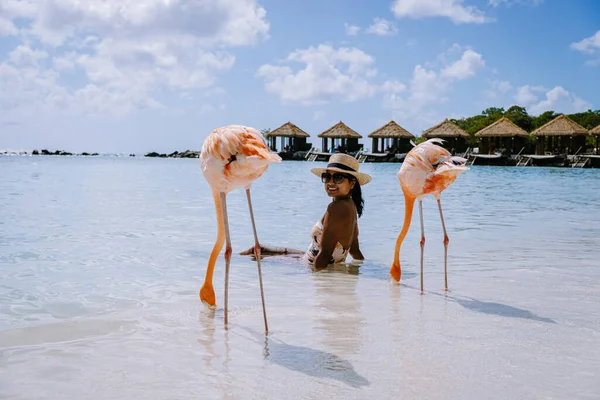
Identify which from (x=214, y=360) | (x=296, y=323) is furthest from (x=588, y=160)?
(x=214, y=360)

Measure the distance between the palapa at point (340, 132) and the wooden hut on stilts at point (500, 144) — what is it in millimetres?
11730

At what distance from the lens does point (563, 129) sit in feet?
162

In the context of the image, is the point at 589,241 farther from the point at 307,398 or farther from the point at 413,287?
the point at 307,398

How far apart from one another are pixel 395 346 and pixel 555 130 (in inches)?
2027

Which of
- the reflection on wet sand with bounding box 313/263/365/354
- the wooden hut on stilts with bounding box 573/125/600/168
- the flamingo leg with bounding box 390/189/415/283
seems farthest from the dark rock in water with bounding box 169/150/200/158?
the flamingo leg with bounding box 390/189/415/283

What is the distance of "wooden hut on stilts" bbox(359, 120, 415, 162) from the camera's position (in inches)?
2283

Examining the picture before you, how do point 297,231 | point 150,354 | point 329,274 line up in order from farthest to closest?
point 297,231 → point 329,274 → point 150,354

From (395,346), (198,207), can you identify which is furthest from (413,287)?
(198,207)

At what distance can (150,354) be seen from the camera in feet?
10.9

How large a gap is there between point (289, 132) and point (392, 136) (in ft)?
39.0

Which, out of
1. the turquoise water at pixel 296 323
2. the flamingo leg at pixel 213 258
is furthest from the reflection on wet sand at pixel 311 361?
the flamingo leg at pixel 213 258

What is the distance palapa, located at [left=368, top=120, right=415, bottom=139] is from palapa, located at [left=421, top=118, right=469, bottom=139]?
196 centimetres

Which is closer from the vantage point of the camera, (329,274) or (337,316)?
(337,316)

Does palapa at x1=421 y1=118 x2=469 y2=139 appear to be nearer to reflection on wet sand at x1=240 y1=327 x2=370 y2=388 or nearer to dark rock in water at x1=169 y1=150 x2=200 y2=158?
reflection on wet sand at x1=240 y1=327 x2=370 y2=388
